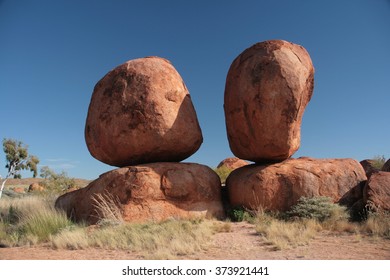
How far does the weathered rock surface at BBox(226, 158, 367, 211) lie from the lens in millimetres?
8922

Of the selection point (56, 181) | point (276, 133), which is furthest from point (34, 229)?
point (56, 181)

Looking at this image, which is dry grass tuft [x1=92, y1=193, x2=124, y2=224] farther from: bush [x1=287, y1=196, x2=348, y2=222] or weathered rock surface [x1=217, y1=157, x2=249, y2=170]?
weathered rock surface [x1=217, y1=157, x2=249, y2=170]

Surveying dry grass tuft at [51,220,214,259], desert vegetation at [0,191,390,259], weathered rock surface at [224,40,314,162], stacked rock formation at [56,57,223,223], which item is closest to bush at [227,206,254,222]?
desert vegetation at [0,191,390,259]

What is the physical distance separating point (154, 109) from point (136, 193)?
236cm

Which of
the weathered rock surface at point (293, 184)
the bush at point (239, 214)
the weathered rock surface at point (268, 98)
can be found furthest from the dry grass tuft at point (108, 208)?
the weathered rock surface at point (268, 98)

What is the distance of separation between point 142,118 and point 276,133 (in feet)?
12.0

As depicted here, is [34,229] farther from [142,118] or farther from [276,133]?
[276,133]

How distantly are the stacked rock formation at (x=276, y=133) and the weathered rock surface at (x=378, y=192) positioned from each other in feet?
2.44

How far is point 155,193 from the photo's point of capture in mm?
8523

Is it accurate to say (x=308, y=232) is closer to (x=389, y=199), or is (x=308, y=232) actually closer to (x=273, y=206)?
(x=273, y=206)

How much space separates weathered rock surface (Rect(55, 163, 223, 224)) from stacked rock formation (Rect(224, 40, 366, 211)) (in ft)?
3.63
